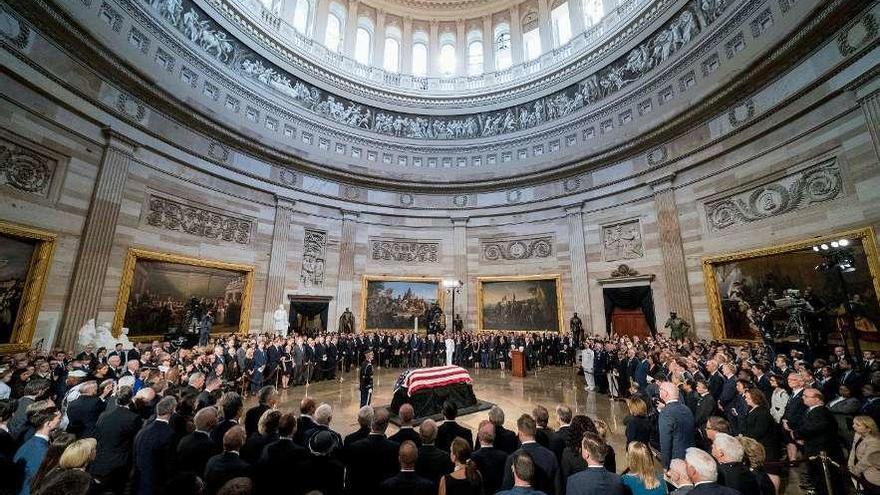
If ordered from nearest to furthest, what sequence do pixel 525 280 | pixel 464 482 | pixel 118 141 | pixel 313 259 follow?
pixel 464 482
pixel 118 141
pixel 313 259
pixel 525 280

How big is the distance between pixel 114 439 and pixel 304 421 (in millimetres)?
1955

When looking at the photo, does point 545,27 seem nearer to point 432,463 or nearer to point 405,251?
point 405,251

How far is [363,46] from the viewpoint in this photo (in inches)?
876

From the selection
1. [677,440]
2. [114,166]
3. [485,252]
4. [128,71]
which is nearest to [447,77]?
[485,252]

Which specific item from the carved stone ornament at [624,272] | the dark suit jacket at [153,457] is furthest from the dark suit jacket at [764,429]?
the carved stone ornament at [624,272]

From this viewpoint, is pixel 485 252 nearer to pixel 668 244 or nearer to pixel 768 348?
pixel 668 244

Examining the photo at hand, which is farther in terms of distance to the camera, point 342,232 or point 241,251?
point 342,232

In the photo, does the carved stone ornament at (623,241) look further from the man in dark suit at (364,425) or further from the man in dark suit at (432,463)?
the man in dark suit at (364,425)

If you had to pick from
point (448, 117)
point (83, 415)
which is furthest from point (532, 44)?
point (83, 415)

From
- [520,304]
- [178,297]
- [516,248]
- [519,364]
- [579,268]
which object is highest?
[516,248]

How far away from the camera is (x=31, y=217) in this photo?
9266 mm

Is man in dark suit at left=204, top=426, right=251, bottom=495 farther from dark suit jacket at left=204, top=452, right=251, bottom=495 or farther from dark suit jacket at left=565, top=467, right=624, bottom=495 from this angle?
dark suit jacket at left=565, top=467, right=624, bottom=495

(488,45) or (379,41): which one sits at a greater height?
(488,45)

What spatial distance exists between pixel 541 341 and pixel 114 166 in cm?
1731
